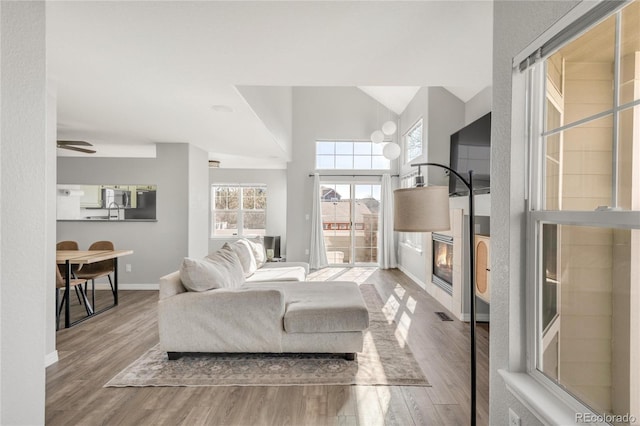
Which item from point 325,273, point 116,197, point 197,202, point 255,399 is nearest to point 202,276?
point 255,399

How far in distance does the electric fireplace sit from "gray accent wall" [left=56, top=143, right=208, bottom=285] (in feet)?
13.2

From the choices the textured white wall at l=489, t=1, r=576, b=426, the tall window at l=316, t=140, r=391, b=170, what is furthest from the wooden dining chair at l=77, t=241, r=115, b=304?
the textured white wall at l=489, t=1, r=576, b=426

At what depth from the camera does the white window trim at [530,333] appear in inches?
44.2

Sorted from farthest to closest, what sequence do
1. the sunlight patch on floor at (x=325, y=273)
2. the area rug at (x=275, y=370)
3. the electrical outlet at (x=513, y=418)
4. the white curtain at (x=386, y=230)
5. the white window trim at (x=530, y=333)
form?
the white curtain at (x=386, y=230) < the sunlight patch on floor at (x=325, y=273) < the area rug at (x=275, y=370) < the electrical outlet at (x=513, y=418) < the white window trim at (x=530, y=333)

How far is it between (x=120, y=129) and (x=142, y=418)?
3.90 m

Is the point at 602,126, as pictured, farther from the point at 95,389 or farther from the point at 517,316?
the point at 95,389

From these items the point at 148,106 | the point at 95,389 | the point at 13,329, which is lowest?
the point at 95,389

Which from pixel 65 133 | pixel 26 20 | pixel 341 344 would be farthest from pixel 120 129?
pixel 341 344

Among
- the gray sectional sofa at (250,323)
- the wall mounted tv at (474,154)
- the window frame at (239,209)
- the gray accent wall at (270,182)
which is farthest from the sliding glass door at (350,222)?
the gray sectional sofa at (250,323)

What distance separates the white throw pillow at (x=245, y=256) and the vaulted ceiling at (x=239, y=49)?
5.60 ft

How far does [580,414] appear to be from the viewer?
1.09m

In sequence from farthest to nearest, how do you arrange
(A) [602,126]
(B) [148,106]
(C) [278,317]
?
(B) [148,106], (C) [278,317], (A) [602,126]

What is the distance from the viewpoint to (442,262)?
191 inches

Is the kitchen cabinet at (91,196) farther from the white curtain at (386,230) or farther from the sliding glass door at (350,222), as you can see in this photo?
the white curtain at (386,230)
